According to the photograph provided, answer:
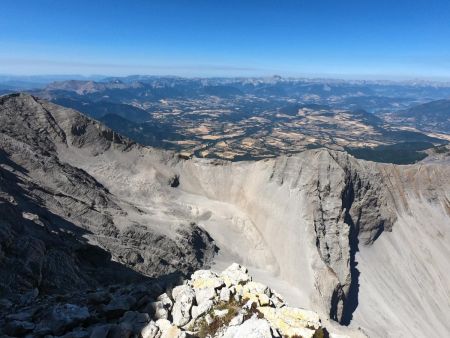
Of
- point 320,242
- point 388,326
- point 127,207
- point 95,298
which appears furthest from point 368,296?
point 95,298

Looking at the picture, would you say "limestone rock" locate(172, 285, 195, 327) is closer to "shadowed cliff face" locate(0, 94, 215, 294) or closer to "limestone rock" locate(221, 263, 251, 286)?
"limestone rock" locate(221, 263, 251, 286)

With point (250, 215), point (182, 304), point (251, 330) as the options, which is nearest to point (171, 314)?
point (182, 304)

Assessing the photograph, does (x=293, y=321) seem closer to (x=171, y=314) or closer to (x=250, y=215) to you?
(x=171, y=314)

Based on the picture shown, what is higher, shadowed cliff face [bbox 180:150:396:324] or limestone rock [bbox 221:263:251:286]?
limestone rock [bbox 221:263:251:286]

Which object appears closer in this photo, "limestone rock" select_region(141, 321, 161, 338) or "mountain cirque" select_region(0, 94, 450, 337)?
"limestone rock" select_region(141, 321, 161, 338)

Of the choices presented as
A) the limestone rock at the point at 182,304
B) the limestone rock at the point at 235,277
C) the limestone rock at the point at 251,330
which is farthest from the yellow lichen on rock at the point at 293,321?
the limestone rock at the point at 182,304

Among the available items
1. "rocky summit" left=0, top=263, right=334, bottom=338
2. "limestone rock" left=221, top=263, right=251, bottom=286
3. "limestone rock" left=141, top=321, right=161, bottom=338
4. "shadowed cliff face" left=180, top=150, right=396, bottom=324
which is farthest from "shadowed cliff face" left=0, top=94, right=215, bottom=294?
"shadowed cliff face" left=180, top=150, right=396, bottom=324

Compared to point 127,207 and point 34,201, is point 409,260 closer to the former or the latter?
point 127,207

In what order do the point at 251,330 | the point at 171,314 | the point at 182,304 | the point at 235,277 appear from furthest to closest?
the point at 235,277, the point at 182,304, the point at 171,314, the point at 251,330
